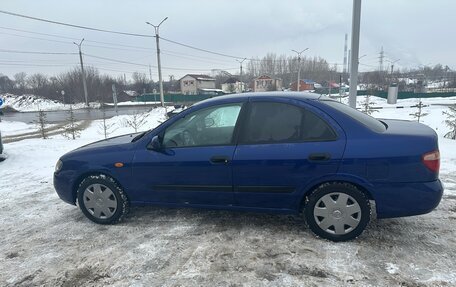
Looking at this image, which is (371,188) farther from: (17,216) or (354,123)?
(17,216)

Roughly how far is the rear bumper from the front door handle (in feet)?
5.04

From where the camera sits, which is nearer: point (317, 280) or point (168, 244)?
point (317, 280)

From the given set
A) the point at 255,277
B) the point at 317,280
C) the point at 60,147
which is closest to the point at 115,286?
the point at 255,277

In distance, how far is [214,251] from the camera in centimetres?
330

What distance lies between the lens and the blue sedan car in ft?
10.3

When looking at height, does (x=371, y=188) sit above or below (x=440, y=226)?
above

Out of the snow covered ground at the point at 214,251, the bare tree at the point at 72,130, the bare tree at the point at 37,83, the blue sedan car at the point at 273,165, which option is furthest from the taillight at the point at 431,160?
the bare tree at the point at 37,83

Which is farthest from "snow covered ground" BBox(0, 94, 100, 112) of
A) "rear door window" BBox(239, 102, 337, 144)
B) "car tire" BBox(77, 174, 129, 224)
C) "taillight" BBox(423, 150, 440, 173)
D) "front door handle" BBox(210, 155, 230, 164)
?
"taillight" BBox(423, 150, 440, 173)

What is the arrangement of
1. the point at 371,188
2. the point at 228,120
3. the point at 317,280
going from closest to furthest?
the point at 317,280, the point at 371,188, the point at 228,120

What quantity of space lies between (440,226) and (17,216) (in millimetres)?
5551

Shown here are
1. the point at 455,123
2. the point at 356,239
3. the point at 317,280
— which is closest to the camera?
the point at 317,280

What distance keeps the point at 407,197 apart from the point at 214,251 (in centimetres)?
200

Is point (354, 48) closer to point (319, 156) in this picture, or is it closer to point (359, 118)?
point (359, 118)

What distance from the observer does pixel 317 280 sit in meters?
2.76
